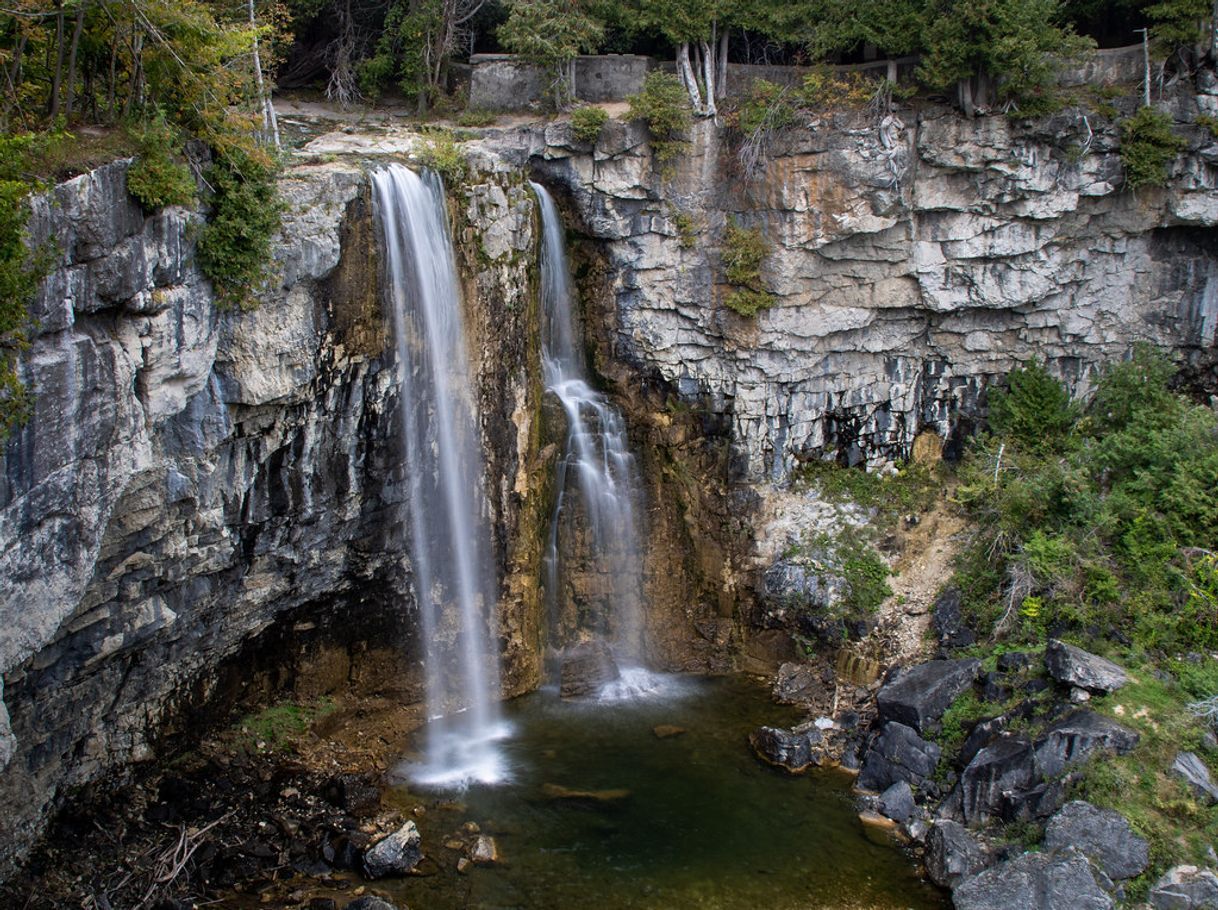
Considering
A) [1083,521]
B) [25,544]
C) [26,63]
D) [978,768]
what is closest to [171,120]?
[26,63]

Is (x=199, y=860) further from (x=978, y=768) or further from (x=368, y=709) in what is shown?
(x=978, y=768)

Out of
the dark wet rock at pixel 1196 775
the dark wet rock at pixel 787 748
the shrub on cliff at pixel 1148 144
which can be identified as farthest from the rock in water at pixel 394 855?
Answer: the shrub on cliff at pixel 1148 144

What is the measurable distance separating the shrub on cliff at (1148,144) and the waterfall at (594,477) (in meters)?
9.96

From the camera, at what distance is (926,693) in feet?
50.0

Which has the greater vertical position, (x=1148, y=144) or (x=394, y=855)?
(x=1148, y=144)

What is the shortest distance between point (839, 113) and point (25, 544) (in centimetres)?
1413

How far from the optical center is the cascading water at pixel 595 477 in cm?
1770

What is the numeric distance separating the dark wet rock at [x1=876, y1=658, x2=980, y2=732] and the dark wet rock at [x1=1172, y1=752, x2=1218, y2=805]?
3247 mm

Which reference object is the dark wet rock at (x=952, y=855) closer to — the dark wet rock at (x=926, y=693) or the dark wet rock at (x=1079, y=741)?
the dark wet rock at (x=1079, y=741)

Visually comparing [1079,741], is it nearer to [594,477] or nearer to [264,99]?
[594,477]

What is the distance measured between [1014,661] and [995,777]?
2236 millimetres

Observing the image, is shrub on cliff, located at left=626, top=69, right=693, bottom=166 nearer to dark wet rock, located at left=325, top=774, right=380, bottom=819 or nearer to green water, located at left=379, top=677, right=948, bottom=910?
green water, located at left=379, top=677, right=948, bottom=910

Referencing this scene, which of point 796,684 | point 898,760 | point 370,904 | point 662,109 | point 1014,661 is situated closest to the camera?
point 370,904

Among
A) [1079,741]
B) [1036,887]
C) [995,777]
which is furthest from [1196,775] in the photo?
[1036,887]
